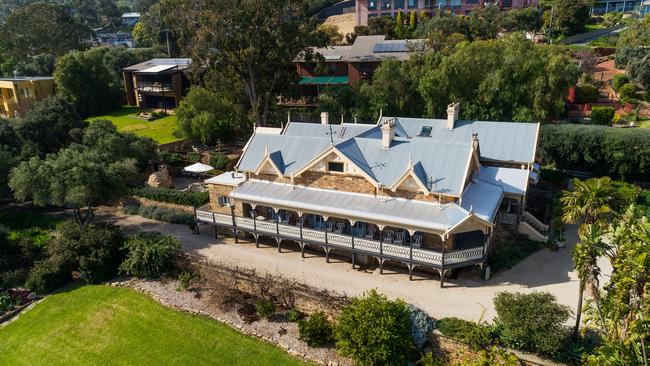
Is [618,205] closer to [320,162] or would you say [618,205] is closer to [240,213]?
[320,162]

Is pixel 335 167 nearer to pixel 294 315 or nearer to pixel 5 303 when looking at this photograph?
pixel 294 315

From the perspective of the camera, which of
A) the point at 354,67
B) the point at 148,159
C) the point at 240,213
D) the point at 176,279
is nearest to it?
the point at 176,279

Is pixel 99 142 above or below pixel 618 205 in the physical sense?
above

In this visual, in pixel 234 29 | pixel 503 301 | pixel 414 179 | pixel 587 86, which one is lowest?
pixel 503 301

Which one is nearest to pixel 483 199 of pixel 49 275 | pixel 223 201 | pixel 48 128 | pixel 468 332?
pixel 468 332

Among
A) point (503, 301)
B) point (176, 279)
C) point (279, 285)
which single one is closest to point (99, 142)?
point (176, 279)

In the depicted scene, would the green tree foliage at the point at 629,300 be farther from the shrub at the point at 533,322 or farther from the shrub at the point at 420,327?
the shrub at the point at 420,327

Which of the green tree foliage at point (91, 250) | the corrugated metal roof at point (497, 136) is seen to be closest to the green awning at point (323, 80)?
the corrugated metal roof at point (497, 136)
